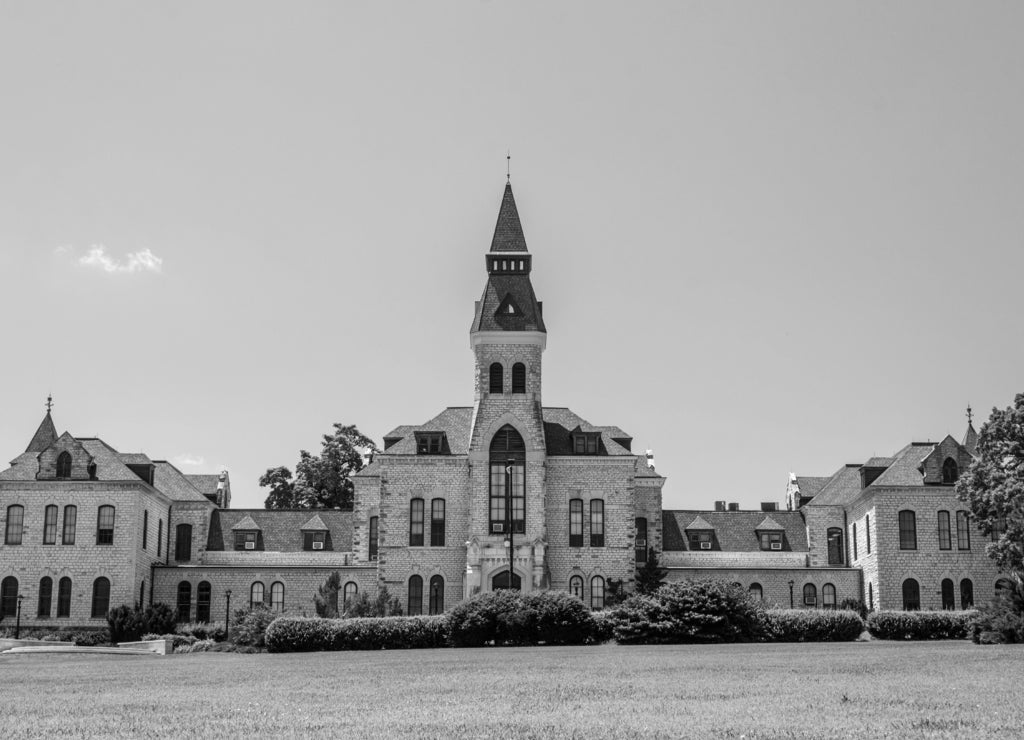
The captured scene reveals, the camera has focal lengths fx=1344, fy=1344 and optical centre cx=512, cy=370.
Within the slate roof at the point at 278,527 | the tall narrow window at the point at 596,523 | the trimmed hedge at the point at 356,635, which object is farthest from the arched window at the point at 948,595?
the trimmed hedge at the point at 356,635

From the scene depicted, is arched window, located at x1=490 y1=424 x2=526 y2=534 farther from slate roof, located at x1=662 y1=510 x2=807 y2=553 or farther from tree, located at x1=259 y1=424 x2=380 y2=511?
tree, located at x1=259 y1=424 x2=380 y2=511

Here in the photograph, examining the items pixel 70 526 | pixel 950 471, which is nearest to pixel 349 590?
pixel 70 526

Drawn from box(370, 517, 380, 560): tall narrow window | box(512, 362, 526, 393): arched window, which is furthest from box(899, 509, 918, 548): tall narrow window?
box(370, 517, 380, 560): tall narrow window

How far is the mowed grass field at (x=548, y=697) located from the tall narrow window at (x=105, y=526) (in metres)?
29.6

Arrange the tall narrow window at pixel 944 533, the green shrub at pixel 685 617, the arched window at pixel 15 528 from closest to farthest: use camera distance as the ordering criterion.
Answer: the green shrub at pixel 685 617 < the arched window at pixel 15 528 < the tall narrow window at pixel 944 533

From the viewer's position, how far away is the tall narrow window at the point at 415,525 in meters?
64.9

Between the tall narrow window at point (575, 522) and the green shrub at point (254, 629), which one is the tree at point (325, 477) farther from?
the green shrub at point (254, 629)

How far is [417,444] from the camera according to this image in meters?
65.9

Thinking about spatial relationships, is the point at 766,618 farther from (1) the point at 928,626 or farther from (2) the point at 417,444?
(2) the point at 417,444

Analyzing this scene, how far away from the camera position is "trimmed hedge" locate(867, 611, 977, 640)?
48125mm

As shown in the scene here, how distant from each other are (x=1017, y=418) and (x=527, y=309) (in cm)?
2399

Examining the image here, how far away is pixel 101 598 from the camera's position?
206 ft

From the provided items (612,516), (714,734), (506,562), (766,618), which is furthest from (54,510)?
(714,734)

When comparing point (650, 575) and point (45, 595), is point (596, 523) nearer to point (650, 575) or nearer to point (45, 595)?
point (650, 575)
